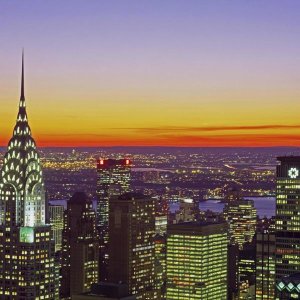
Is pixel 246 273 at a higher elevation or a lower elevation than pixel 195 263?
lower

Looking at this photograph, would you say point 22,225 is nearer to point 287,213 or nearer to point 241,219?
point 287,213

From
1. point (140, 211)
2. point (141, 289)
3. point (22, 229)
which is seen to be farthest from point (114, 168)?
point (22, 229)

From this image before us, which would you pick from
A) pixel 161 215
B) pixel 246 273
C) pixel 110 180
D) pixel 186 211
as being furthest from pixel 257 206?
pixel 246 273

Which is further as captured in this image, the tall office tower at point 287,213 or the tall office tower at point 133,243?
the tall office tower at point 133,243

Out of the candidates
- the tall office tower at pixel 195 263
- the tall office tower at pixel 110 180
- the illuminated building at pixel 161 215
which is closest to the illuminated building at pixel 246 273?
the tall office tower at pixel 195 263

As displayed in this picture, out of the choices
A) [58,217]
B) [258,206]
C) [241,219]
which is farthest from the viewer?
[258,206]

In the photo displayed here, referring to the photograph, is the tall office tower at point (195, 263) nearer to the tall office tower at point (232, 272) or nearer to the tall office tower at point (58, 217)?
the tall office tower at point (232, 272)

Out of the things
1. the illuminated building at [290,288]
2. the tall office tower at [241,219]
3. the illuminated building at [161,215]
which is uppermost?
the illuminated building at [290,288]
